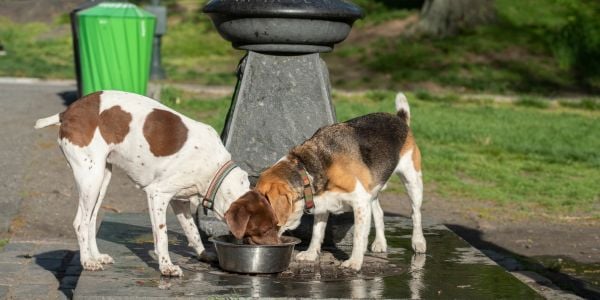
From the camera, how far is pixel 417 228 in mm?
7465

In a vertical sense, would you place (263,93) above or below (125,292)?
above

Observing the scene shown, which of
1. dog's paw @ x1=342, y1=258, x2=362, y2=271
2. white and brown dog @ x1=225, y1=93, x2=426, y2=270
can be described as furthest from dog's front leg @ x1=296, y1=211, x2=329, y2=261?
dog's paw @ x1=342, y1=258, x2=362, y2=271

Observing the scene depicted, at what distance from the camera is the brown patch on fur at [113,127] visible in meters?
6.54

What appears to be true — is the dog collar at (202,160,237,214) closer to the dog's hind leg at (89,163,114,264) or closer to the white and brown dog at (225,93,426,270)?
the white and brown dog at (225,93,426,270)

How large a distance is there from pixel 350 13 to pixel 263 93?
91cm

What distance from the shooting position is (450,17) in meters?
27.5

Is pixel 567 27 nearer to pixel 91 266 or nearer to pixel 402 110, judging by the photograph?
pixel 402 110

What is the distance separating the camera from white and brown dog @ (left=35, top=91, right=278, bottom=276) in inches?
255

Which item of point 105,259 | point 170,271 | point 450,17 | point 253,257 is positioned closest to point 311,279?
point 253,257

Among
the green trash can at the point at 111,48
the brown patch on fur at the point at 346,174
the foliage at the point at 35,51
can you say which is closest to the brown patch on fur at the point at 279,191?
the brown patch on fur at the point at 346,174

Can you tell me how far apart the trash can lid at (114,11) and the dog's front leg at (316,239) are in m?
9.80

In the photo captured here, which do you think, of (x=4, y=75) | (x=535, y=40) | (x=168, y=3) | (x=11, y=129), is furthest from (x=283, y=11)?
(x=168, y=3)

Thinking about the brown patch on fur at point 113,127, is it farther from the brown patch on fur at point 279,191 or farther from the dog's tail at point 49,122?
the brown patch on fur at point 279,191

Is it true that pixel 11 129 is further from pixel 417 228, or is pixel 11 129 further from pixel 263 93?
pixel 417 228
